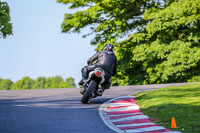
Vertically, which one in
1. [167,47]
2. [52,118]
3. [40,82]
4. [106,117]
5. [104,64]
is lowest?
[40,82]

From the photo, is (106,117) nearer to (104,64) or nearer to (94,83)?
(94,83)

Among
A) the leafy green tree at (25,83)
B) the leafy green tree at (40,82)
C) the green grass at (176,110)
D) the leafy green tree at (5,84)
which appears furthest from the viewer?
the leafy green tree at (25,83)

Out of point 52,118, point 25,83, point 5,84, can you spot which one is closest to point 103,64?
point 52,118

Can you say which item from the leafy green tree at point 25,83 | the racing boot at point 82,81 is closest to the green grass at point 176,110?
the racing boot at point 82,81

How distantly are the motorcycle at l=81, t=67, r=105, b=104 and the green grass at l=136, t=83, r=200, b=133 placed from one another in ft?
4.97

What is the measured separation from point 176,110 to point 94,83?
274 centimetres

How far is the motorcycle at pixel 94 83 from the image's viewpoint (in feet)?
36.5

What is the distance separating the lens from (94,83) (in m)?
11.3

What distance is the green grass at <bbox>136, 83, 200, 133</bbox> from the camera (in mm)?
8141

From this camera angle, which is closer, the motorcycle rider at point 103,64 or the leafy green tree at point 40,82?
the motorcycle rider at point 103,64

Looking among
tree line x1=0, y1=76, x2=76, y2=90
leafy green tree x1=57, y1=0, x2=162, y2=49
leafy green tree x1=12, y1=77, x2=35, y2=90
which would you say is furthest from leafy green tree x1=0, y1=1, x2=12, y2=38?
leafy green tree x1=12, y1=77, x2=35, y2=90

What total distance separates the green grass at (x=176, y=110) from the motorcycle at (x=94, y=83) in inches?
59.6

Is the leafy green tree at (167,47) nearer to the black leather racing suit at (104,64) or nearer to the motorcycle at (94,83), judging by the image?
the black leather racing suit at (104,64)

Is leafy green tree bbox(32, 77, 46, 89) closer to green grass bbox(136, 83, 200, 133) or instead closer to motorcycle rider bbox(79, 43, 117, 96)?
green grass bbox(136, 83, 200, 133)
